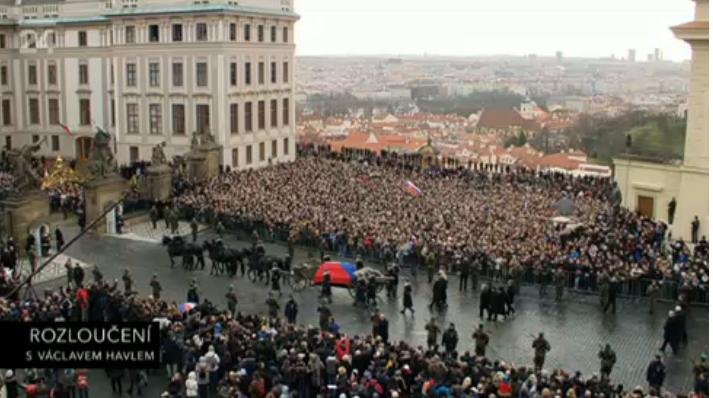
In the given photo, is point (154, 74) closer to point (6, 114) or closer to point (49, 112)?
point (49, 112)

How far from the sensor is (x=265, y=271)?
31.9m

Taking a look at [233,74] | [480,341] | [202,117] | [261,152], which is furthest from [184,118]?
[480,341]

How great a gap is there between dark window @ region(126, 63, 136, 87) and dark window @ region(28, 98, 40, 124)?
12.5m

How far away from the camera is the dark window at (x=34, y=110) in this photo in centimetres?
6475

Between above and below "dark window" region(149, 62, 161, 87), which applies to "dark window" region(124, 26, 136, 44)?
above

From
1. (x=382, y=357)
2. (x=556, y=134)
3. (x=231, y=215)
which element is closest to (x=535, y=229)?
(x=231, y=215)

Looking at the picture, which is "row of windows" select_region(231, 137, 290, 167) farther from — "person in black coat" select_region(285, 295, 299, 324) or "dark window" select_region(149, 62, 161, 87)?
"person in black coat" select_region(285, 295, 299, 324)

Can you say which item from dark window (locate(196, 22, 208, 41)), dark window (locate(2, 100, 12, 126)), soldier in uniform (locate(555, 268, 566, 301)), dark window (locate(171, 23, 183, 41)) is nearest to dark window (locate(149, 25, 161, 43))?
dark window (locate(171, 23, 183, 41))

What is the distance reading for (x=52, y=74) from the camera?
63.5m

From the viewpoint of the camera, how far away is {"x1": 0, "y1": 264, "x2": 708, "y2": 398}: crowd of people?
747 inches

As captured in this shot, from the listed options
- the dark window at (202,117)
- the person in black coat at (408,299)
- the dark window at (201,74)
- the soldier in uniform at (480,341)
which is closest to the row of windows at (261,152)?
the dark window at (202,117)

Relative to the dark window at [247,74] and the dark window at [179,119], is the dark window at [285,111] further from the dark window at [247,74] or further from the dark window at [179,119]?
the dark window at [179,119]

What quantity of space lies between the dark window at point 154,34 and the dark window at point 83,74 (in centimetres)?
953

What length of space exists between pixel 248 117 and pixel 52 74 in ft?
57.3
